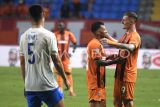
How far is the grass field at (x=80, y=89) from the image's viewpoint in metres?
16.6

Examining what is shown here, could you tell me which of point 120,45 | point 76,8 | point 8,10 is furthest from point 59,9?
point 120,45

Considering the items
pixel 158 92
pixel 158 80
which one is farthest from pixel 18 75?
pixel 158 92

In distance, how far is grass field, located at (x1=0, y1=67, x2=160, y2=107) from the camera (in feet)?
54.5

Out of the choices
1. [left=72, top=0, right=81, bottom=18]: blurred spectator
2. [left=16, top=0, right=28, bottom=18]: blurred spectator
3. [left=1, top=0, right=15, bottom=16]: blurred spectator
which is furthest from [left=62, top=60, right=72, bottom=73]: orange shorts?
Result: [left=1, top=0, right=15, bottom=16]: blurred spectator

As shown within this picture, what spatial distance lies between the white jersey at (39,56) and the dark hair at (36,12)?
0.17 metres

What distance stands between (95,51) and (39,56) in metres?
2.17

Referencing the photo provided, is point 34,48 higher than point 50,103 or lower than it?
higher

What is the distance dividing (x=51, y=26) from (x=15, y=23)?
212cm

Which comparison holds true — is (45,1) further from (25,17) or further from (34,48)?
(34,48)

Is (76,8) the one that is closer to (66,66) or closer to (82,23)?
(82,23)

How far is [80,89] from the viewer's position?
67.6 ft

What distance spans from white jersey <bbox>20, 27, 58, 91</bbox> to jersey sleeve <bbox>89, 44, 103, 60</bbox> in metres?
2.02

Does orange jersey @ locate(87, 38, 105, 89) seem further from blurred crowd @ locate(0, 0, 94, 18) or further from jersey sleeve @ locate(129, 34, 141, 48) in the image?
blurred crowd @ locate(0, 0, 94, 18)

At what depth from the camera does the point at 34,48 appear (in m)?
9.43
